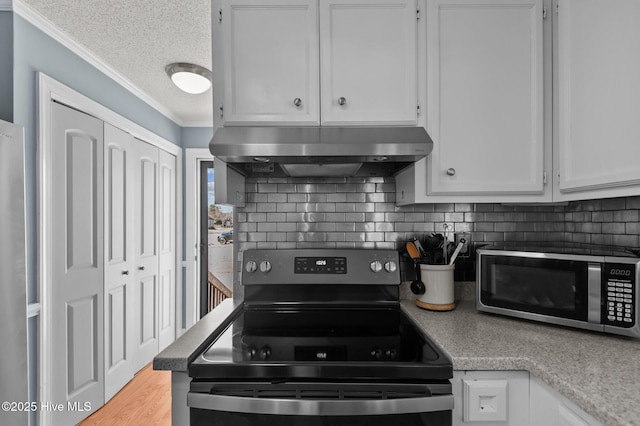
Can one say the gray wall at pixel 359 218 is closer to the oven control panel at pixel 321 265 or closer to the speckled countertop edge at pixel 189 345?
the oven control panel at pixel 321 265

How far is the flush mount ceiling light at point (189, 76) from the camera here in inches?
100

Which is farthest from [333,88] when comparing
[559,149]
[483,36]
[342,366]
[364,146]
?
[342,366]

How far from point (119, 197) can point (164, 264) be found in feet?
3.51

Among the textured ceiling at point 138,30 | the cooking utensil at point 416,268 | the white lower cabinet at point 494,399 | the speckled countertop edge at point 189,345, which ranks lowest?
the white lower cabinet at point 494,399

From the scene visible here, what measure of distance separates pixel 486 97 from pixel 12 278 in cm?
209

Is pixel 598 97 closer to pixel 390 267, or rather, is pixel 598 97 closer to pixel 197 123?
pixel 390 267

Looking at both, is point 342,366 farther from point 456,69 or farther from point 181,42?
point 181,42

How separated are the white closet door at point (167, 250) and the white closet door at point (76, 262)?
39.7 inches

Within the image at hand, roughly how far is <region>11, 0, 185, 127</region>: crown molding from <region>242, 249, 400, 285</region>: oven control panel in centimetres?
175

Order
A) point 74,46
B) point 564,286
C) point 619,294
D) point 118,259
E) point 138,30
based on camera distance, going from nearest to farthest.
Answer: point 619,294, point 564,286, point 138,30, point 74,46, point 118,259


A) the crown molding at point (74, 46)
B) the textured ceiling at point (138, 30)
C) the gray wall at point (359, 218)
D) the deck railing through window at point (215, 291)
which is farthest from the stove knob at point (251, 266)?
the deck railing through window at point (215, 291)

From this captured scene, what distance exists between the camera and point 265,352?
1.14 m

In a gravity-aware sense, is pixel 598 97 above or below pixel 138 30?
below

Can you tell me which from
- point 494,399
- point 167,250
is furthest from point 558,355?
point 167,250
